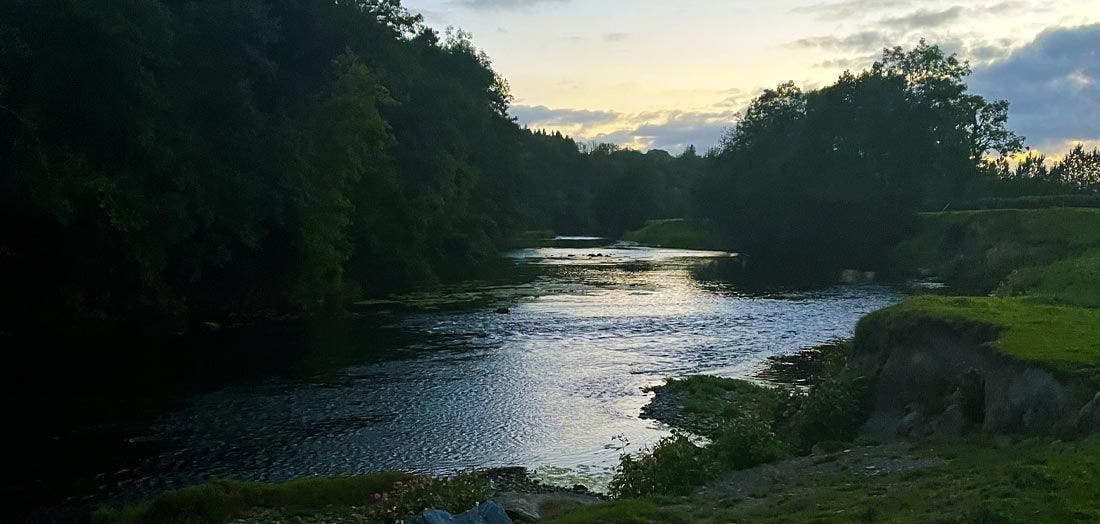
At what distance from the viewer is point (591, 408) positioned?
24.2 metres

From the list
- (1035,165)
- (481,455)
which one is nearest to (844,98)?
(1035,165)

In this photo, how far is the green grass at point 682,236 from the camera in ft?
406

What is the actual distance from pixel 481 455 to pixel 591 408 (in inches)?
221

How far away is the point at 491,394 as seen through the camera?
25578mm

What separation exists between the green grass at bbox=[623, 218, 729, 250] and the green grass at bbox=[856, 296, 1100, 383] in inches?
3851

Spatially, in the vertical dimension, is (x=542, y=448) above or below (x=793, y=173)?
below

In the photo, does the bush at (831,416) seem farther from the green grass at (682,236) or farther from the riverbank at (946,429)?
the green grass at (682,236)

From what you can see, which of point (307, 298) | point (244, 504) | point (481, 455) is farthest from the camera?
point (307, 298)

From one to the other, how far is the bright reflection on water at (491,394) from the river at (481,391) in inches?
2.6

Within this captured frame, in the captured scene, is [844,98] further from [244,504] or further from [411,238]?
[244,504]

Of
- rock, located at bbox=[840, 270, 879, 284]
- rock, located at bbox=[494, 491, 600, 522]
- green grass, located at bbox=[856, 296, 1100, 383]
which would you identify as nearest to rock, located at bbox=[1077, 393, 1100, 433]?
green grass, located at bbox=[856, 296, 1100, 383]

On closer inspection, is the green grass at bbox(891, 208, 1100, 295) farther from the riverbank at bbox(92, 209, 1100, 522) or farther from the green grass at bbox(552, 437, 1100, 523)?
the green grass at bbox(552, 437, 1100, 523)

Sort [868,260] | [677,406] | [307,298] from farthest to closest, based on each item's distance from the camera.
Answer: [868,260]
[307,298]
[677,406]

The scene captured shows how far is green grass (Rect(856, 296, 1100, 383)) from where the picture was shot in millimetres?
14570
